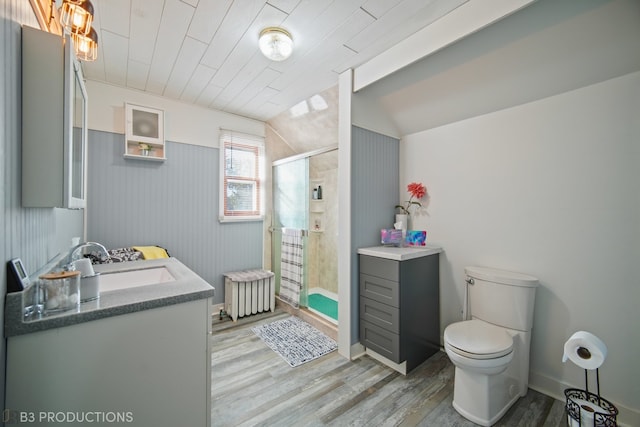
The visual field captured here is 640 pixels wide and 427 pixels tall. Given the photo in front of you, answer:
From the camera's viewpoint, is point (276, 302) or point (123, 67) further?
point (276, 302)

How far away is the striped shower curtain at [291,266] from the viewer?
3.02m

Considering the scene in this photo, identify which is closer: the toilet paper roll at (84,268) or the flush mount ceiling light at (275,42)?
the toilet paper roll at (84,268)

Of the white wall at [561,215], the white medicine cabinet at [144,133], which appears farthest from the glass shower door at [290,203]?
the white wall at [561,215]

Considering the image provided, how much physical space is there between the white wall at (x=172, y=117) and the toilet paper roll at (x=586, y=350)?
11.2ft

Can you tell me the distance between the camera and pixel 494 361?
1475 mm

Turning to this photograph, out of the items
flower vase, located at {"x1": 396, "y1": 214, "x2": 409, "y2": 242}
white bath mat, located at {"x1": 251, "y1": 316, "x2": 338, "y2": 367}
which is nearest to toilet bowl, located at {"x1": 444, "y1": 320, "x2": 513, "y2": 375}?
flower vase, located at {"x1": 396, "y1": 214, "x2": 409, "y2": 242}

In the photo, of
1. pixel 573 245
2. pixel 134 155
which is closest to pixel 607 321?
pixel 573 245

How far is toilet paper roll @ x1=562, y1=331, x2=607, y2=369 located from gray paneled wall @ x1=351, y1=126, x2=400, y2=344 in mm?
1357

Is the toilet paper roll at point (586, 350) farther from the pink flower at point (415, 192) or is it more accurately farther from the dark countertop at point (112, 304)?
the dark countertop at point (112, 304)

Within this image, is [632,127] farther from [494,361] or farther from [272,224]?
[272,224]

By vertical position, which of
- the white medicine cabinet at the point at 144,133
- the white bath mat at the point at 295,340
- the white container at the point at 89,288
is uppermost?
the white medicine cabinet at the point at 144,133

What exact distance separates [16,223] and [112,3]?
140 cm

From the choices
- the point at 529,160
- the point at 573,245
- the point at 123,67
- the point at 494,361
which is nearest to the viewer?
the point at 494,361

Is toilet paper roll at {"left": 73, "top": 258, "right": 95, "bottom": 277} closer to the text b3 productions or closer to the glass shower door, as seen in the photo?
the text b3 productions
